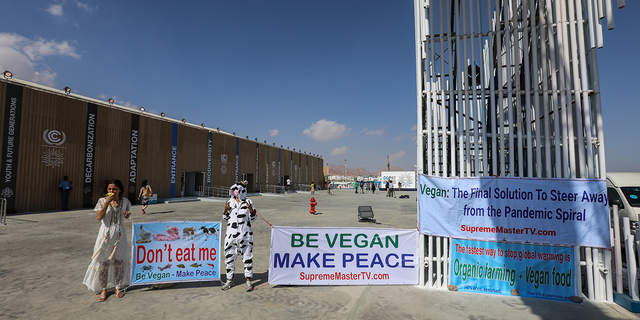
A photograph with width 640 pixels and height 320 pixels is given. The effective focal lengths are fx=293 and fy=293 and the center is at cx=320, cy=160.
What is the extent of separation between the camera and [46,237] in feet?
29.0

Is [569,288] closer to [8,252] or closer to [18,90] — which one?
[8,252]

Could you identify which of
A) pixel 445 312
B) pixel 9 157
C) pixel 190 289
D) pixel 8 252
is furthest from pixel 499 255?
pixel 9 157

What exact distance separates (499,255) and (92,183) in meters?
21.3

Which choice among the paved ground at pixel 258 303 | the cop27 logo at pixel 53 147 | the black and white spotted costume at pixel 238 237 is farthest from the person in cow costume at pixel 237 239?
the cop27 logo at pixel 53 147

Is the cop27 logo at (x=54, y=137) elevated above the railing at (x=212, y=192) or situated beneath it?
elevated above

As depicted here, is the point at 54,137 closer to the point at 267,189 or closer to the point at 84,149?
the point at 84,149

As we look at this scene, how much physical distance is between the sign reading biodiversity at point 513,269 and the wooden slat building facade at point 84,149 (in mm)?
20158

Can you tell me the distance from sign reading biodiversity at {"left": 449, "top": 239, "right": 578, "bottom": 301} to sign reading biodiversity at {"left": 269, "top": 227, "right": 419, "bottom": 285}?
837mm

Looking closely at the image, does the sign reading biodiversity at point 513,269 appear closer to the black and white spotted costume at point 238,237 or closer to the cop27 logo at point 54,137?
the black and white spotted costume at point 238,237

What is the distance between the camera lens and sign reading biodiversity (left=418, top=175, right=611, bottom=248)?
16.5 ft

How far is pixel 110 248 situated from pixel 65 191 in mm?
15832

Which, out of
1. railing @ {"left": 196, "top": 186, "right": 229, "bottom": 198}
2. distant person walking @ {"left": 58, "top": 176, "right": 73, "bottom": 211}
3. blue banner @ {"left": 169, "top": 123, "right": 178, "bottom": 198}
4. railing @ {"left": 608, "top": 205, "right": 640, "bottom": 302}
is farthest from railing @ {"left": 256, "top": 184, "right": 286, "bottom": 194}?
railing @ {"left": 608, "top": 205, "right": 640, "bottom": 302}

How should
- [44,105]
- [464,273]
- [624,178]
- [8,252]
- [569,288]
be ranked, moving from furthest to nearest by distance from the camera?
[44,105] → [624,178] → [8,252] → [464,273] → [569,288]

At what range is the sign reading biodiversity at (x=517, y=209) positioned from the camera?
502 centimetres
